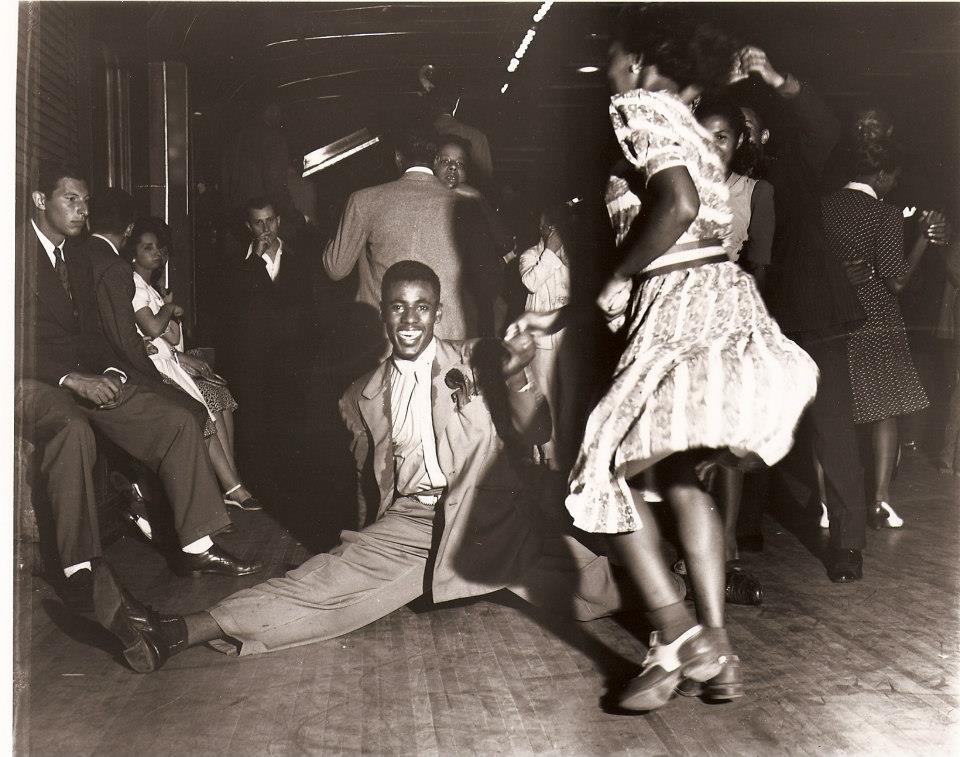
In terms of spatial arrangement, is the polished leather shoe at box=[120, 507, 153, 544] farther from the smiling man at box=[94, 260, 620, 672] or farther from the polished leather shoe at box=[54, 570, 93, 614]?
the smiling man at box=[94, 260, 620, 672]

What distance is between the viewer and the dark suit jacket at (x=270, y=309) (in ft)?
19.7

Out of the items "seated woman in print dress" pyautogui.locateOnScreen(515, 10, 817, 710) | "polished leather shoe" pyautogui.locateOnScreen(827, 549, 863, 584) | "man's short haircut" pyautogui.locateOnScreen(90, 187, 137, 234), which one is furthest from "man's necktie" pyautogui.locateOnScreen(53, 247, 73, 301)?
"polished leather shoe" pyautogui.locateOnScreen(827, 549, 863, 584)

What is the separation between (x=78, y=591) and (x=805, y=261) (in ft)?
9.52

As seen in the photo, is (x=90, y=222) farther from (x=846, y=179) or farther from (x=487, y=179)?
(x=846, y=179)

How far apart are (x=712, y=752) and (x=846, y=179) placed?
2641mm

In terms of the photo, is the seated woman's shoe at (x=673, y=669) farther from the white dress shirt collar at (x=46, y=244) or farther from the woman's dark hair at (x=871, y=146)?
the white dress shirt collar at (x=46, y=244)

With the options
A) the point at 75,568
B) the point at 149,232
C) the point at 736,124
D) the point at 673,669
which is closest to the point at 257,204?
the point at 149,232

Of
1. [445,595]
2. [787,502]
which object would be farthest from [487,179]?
[445,595]

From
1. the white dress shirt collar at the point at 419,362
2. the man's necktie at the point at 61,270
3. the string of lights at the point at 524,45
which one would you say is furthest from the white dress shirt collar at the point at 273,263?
the string of lights at the point at 524,45

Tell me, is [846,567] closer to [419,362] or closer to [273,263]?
[419,362]

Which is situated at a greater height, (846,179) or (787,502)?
(846,179)

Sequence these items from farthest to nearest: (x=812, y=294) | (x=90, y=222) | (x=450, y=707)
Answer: (x=90, y=222), (x=812, y=294), (x=450, y=707)

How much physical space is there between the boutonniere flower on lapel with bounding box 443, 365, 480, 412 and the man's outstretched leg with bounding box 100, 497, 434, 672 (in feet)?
1.21

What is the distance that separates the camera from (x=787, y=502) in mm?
5570
